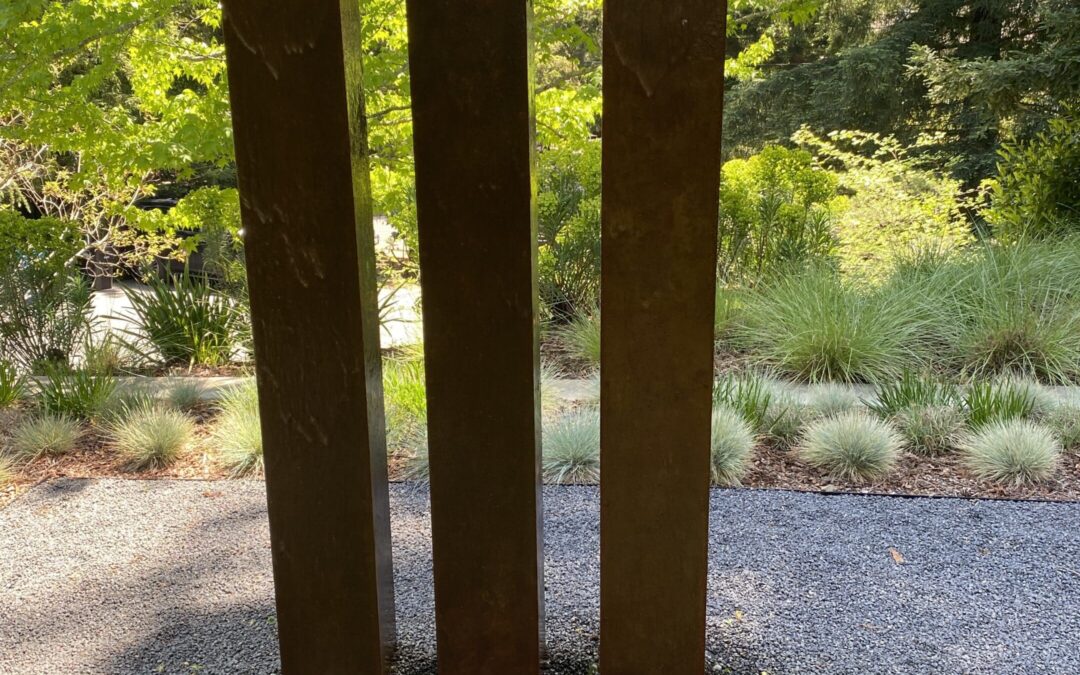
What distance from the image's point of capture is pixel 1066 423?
3.87 metres

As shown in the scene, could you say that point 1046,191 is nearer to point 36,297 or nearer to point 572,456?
point 572,456

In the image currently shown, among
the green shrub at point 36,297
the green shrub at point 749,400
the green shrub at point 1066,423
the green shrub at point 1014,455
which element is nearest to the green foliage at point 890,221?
the green shrub at point 1066,423

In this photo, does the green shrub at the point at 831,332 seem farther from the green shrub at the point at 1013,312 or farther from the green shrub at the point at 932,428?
the green shrub at the point at 932,428

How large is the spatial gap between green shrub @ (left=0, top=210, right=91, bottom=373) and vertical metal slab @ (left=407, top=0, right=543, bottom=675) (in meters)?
5.09

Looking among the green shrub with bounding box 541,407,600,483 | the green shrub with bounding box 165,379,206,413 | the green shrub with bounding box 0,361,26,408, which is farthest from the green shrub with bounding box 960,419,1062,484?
the green shrub with bounding box 0,361,26,408

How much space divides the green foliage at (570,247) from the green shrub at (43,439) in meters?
3.57

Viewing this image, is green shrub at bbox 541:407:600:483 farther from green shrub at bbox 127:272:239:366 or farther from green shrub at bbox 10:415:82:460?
green shrub at bbox 127:272:239:366

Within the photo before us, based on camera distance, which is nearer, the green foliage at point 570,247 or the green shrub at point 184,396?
the green shrub at point 184,396

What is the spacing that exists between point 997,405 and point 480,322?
11.6 feet

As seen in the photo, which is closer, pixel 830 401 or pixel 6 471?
pixel 6 471

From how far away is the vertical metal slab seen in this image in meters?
1.32

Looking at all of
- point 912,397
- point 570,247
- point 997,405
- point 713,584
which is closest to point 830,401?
point 912,397

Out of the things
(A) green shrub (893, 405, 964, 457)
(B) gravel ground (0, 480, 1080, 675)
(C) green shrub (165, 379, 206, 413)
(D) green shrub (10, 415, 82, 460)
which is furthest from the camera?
(C) green shrub (165, 379, 206, 413)

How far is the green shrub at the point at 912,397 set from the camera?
13.3ft
